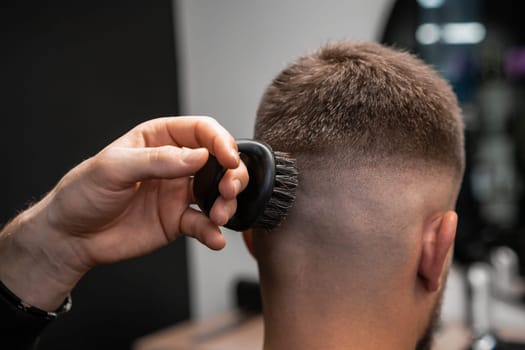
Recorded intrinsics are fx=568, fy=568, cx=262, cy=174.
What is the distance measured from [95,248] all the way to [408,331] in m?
0.52

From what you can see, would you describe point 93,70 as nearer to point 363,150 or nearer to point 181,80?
point 181,80

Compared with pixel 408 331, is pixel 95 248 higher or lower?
higher

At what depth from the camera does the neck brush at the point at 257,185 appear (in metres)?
0.74

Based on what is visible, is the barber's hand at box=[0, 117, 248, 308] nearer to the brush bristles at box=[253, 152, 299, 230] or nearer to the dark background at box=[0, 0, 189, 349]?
the brush bristles at box=[253, 152, 299, 230]

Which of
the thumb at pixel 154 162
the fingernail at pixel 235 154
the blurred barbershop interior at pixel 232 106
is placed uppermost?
the fingernail at pixel 235 154

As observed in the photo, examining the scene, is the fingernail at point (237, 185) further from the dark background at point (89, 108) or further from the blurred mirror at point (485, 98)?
the blurred mirror at point (485, 98)

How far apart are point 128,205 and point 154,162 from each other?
0.66ft

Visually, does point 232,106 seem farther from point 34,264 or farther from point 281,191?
point 281,191

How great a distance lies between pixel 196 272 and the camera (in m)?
2.91

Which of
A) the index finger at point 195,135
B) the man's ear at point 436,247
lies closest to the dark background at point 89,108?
the index finger at point 195,135

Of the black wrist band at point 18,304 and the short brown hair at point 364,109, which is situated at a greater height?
the short brown hair at point 364,109

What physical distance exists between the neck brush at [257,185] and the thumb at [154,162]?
1.5 inches

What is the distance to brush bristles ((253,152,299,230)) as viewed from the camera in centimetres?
79

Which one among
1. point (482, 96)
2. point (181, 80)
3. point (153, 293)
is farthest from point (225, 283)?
Result: point (482, 96)
